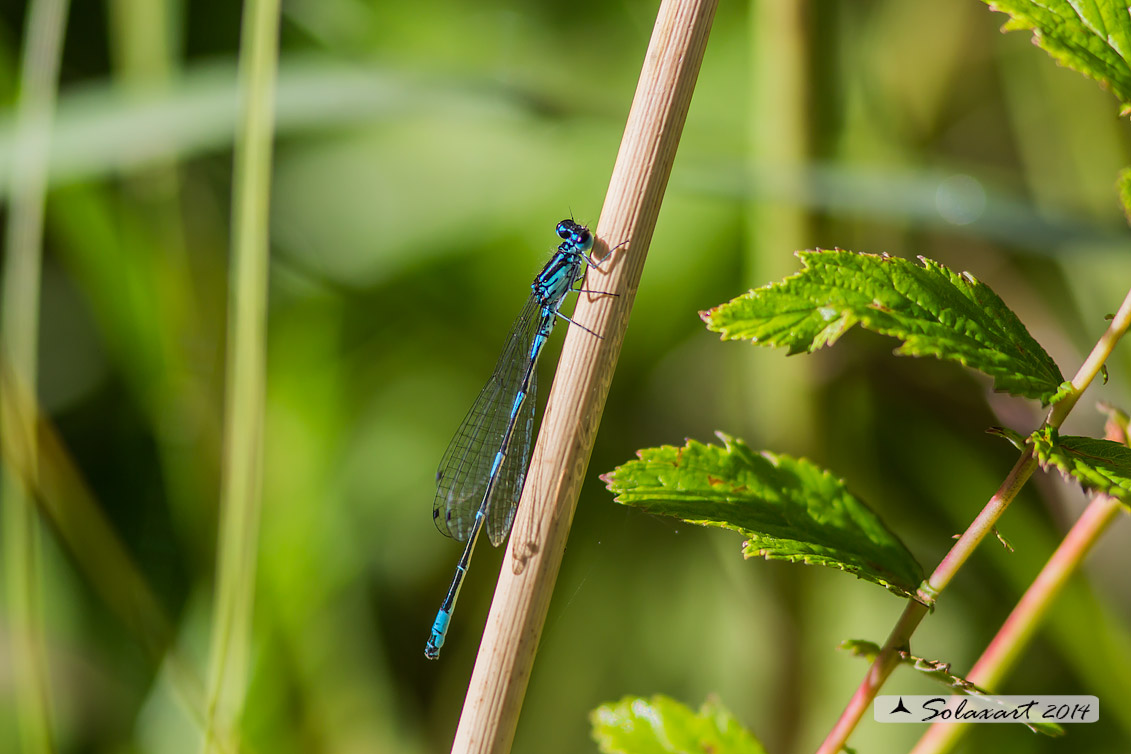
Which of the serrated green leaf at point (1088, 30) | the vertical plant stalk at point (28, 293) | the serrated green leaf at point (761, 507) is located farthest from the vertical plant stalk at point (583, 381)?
the vertical plant stalk at point (28, 293)

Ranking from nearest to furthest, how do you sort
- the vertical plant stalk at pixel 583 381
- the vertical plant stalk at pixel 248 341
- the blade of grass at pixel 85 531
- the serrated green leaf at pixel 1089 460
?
the serrated green leaf at pixel 1089 460 → the vertical plant stalk at pixel 583 381 → the vertical plant stalk at pixel 248 341 → the blade of grass at pixel 85 531

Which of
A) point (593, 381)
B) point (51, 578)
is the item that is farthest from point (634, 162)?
point (51, 578)

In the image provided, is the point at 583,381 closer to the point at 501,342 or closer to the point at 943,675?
the point at 943,675

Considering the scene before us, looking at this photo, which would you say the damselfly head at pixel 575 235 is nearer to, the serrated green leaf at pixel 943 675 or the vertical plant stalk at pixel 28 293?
the serrated green leaf at pixel 943 675

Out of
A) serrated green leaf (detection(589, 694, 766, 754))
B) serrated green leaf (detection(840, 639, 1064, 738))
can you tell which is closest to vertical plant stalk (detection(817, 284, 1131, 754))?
serrated green leaf (detection(840, 639, 1064, 738))

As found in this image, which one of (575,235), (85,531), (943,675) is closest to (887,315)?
(943,675)

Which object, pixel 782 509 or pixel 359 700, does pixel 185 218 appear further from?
pixel 782 509

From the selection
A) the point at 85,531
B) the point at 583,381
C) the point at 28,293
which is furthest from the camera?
the point at 85,531
